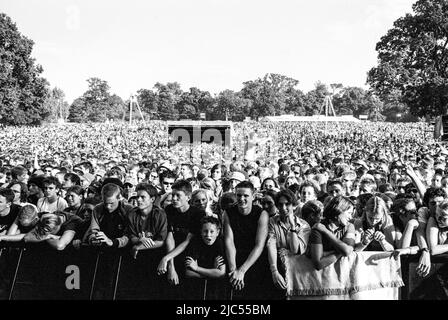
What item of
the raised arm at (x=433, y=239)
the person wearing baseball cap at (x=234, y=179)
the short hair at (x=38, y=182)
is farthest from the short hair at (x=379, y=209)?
the short hair at (x=38, y=182)

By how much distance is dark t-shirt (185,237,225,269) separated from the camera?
4.53 m

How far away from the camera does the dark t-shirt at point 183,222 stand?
475 cm

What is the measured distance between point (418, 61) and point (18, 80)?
31253 mm

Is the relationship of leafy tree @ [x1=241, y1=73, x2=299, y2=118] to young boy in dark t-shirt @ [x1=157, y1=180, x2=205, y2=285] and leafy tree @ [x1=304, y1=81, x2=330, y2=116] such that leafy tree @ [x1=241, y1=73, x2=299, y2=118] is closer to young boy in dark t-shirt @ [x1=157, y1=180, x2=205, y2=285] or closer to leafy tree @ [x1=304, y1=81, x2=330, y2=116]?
leafy tree @ [x1=304, y1=81, x2=330, y2=116]

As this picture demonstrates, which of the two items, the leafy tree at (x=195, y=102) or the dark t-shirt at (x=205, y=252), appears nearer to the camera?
the dark t-shirt at (x=205, y=252)

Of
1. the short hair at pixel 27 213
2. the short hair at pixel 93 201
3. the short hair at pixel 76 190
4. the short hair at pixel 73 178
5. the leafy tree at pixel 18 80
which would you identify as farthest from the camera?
the leafy tree at pixel 18 80

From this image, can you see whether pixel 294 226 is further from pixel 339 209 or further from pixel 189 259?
pixel 189 259

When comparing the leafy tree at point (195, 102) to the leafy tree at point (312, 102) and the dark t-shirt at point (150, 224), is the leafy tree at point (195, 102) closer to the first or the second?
the leafy tree at point (312, 102)

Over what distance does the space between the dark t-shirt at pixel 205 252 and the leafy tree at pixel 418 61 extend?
3376 cm

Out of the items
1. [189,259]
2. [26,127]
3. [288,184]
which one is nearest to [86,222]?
[189,259]

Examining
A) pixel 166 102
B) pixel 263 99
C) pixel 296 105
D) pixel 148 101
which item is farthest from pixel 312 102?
pixel 148 101

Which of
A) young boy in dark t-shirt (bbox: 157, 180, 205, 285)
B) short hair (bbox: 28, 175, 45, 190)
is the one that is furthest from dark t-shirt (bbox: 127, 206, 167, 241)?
short hair (bbox: 28, 175, 45, 190)

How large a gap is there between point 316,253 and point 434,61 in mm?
35810

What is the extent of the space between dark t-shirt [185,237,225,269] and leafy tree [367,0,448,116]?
33756mm
